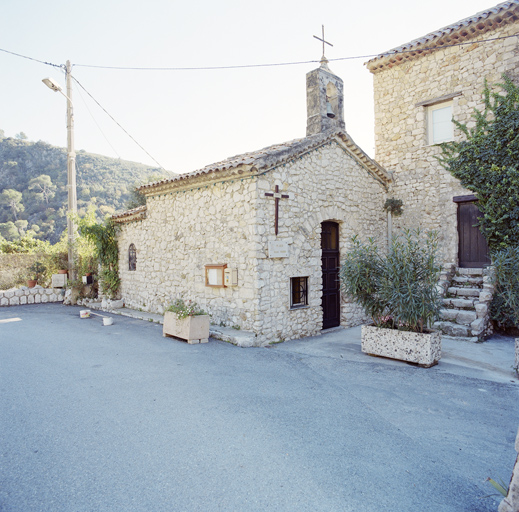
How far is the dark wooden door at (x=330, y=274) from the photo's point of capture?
28.4 feet

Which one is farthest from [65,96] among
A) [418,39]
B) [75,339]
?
[418,39]

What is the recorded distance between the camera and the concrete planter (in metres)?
5.64

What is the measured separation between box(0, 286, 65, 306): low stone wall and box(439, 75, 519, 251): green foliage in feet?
46.0

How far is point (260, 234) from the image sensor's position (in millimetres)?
7066

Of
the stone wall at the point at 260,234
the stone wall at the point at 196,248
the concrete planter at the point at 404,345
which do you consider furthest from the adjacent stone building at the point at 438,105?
the stone wall at the point at 196,248

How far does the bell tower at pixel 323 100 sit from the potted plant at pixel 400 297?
4.13 m

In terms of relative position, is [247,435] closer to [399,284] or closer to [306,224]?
[399,284]

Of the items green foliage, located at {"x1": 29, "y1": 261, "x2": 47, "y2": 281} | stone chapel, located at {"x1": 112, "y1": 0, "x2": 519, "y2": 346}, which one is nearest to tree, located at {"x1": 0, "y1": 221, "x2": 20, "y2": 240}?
green foliage, located at {"x1": 29, "y1": 261, "x2": 47, "y2": 281}

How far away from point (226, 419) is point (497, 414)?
302cm

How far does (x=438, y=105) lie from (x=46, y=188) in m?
32.8

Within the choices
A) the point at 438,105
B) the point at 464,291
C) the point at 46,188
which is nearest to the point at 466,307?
the point at 464,291

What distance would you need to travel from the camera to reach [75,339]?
764cm

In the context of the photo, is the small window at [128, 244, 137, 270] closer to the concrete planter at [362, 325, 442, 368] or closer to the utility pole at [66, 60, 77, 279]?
the utility pole at [66, 60, 77, 279]

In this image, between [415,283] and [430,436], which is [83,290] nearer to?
[415,283]
